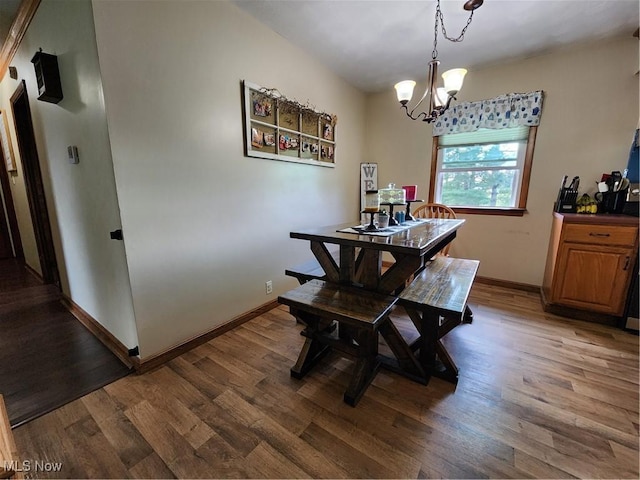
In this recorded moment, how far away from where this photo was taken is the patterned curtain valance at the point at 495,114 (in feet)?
8.80

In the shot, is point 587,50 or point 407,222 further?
point 587,50

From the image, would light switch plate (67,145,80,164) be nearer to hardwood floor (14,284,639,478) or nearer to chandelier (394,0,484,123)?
hardwood floor (14,284,639,478)

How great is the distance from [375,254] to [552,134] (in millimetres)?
2594

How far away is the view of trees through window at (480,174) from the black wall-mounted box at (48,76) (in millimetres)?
3574

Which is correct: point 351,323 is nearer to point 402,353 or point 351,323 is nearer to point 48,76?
point 402,353

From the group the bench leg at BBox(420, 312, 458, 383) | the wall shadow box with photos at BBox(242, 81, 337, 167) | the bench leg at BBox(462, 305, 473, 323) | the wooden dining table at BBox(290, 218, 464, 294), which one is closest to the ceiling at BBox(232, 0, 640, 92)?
the wall shadow box with photos at BBox(242, 81, 337, 167)

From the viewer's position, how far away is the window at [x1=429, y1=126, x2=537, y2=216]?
9.37 ft

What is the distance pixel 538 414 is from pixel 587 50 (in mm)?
3180

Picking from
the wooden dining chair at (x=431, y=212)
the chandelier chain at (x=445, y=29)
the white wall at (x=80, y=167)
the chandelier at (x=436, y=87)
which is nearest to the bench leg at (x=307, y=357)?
the white wall at (x=80, y=167)

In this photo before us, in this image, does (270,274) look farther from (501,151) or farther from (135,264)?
(501,151)

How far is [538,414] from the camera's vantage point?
1353mm

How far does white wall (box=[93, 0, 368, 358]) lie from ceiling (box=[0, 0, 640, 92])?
25cm

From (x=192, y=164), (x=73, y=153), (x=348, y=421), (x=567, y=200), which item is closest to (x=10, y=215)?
(x=73, y=153)

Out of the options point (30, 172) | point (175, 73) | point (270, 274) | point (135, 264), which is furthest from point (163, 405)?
point (30, 172)
